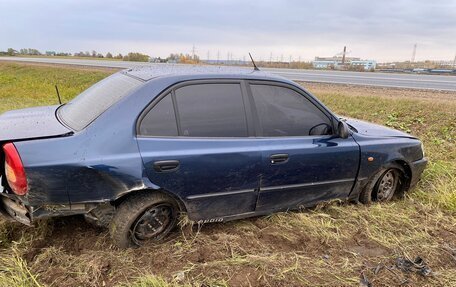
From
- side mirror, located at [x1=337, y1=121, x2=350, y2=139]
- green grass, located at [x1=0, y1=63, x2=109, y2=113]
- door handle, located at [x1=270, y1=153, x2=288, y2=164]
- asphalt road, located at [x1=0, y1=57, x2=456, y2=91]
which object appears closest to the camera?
door handle, located at [x1=270, y1=153, x2=288, y2=164]

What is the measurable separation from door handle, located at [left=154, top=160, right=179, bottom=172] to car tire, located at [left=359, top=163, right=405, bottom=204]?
2.41 m

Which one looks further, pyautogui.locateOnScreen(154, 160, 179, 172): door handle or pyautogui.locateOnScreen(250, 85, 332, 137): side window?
pyautogui.locateOnScreen(250, 85, 332, 137): side window

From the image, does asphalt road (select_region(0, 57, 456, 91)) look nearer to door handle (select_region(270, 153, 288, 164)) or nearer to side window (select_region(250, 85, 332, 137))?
side window (select_region(250, 85, 332, 137))

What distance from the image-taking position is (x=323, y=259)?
3244mm

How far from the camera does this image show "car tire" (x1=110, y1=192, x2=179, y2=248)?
3061 mm

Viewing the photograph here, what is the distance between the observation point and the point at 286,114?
3.71 meters

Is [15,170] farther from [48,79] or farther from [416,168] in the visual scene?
[48,79]

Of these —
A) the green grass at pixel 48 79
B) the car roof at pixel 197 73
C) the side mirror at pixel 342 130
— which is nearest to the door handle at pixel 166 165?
the car roof at pixel 197 73

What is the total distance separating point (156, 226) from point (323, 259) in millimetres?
1471

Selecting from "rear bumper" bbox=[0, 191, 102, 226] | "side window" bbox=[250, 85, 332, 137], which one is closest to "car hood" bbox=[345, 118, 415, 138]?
"side window" bbox=[250, 85, 332, 137]

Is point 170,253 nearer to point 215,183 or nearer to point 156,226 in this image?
point 156,226

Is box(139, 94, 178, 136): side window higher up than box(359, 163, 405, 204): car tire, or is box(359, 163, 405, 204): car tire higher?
box(139, 94, 178, 136): side window

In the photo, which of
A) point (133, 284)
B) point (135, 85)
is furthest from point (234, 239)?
point (135, 85)

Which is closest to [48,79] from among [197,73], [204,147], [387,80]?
[387,80]
